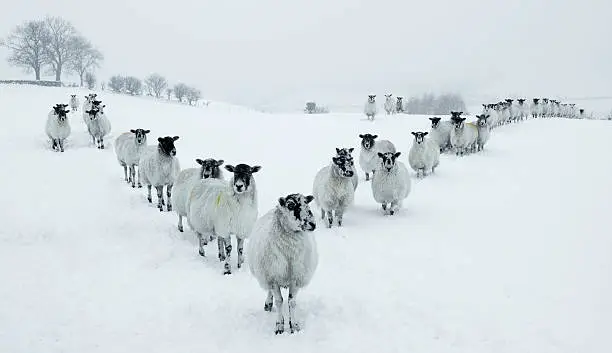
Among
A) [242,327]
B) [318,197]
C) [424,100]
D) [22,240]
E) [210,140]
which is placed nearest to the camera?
[242,327]

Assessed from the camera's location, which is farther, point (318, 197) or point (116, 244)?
point (318, 197)

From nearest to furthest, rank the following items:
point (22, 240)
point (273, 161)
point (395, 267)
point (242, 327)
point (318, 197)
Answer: point (242, 327) < point (395, 267) < point (22, 240) < point (318, 197) < point (273, 161)

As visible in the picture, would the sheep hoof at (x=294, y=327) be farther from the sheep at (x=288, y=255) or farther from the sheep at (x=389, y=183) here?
the sheep at (x=389, y=183)

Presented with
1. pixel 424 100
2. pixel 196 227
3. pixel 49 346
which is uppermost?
pixel 424 100

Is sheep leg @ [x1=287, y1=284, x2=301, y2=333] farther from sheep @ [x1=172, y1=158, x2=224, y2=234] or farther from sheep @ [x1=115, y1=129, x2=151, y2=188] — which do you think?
sheep @ [x1=115, y1=129, x2=151, y2=188]

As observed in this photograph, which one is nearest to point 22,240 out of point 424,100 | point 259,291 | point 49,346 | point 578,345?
point 49,346

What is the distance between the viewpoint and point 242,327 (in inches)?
282

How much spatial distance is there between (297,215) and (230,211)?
116 inches

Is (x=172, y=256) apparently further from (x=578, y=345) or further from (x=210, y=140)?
(x=210, y=140)

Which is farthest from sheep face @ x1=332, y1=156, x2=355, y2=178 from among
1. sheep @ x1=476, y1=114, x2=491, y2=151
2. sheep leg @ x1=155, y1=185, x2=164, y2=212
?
sheep @ x1=476, y1=114, x2=491, y2=151

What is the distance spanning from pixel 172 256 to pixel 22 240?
3.94m

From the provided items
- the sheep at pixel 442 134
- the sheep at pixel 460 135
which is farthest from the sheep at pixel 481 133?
the sheep at pixel 442 134

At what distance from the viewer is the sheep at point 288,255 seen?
22.7ft

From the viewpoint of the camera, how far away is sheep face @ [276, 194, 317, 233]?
6.86 meters
